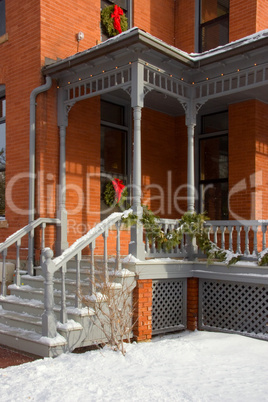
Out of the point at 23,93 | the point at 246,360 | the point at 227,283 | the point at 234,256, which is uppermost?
the point at 23,93

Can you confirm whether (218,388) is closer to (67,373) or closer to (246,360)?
(246,360)

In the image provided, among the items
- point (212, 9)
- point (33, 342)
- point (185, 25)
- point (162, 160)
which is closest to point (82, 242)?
point (33, 342)

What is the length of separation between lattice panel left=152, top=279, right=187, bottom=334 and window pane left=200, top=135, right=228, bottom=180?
309 centimetres

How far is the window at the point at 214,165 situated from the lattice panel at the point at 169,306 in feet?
8.33

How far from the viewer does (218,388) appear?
4668 millimetres

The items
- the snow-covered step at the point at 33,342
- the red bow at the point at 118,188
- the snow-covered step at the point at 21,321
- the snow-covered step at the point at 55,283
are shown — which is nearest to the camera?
the snow-covered step at the point at 33,342

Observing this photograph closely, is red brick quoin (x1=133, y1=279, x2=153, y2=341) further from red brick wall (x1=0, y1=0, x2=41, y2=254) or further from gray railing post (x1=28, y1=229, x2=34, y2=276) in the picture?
red brick wall (x1=0, y1=0, x2=41, y2=254)

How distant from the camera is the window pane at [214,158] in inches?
393

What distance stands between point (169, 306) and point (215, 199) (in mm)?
3214

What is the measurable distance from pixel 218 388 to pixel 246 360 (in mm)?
1241

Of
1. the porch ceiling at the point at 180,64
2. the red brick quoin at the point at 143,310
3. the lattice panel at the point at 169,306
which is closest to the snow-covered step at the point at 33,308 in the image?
the red brick quoin at the point at 143,310

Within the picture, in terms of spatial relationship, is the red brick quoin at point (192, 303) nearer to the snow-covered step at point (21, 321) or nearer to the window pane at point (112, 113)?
the snow-covered step at point (21, 321)

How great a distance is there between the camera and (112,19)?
31.2 feet

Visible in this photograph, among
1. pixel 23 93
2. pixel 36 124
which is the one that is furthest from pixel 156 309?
pixel 23 93
